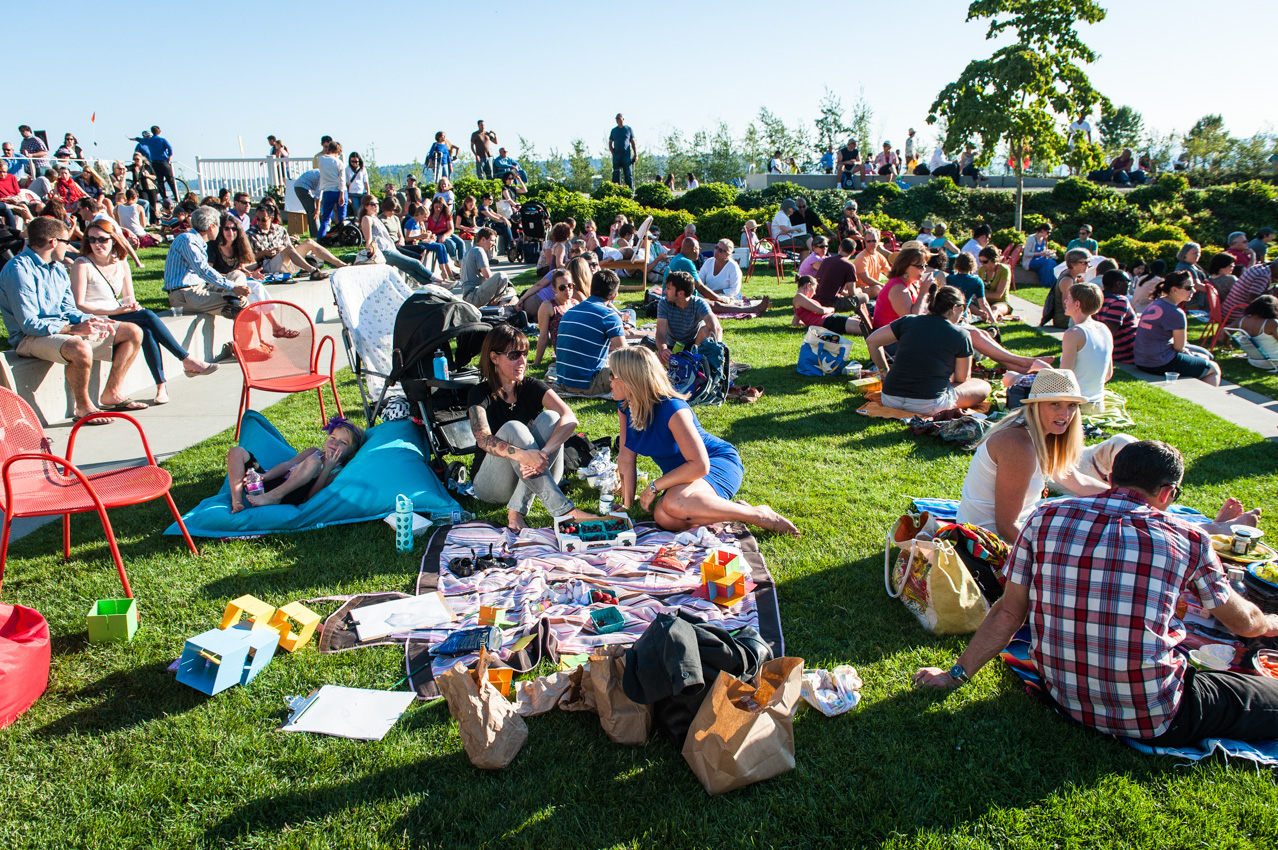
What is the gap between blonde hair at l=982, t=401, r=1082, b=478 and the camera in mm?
3850

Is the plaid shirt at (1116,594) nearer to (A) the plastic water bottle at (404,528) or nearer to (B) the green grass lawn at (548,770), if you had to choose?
(B) the green grass lawn at (548,770)

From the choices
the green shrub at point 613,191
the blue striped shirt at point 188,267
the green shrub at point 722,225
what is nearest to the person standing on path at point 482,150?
the green shrub at point 613,191

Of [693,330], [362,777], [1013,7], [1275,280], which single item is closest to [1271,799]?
[362,777]

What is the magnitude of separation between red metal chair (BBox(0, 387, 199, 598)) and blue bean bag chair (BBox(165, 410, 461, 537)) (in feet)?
1.40

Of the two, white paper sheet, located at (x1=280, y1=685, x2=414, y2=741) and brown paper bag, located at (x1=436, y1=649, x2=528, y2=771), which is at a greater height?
brown paper bag, located at (x1=436, y1=649, x2=528, y2=771)

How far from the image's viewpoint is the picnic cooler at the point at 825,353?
8906 millimetres

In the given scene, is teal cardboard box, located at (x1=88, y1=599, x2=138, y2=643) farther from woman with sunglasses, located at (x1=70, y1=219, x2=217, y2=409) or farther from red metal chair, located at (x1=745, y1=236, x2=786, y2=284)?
red metal chair, located at (x1=745, y1=236, x2=786, y2=284)

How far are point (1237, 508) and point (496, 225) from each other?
56.8 feet

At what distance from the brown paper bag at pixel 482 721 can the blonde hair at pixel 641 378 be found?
2.17 m

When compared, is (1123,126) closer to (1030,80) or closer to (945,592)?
(1030,80)

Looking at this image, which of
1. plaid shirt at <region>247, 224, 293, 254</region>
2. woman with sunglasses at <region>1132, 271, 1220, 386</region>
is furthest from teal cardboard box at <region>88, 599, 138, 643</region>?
woman with sunglasses at <region>1132, 271, 1220, 386</region>

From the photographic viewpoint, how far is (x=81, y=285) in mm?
7371

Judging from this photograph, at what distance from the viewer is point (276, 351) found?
709cm

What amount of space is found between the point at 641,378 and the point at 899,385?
3499mm
